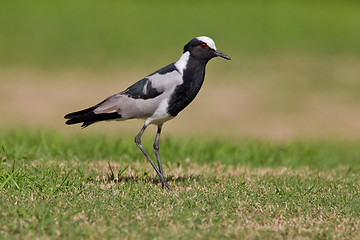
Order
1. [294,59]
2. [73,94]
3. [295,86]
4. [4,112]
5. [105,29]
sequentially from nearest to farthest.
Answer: [4,112]
[73,94]
[295,86]
[294,59]
[105,29]

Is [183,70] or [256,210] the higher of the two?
[183,70]

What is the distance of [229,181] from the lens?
676cm

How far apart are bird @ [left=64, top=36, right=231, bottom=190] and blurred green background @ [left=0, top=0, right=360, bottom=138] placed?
6456 millimetres

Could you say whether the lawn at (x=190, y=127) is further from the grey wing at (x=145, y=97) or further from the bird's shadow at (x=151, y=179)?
the grey wing at (x=145, y=97)

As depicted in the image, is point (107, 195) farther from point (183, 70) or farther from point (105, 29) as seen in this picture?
point (105, 29)

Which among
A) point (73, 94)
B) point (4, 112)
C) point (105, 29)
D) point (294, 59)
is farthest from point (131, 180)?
point (105, 29)

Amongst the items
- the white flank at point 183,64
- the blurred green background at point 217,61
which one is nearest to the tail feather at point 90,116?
the white flank at point 183,64

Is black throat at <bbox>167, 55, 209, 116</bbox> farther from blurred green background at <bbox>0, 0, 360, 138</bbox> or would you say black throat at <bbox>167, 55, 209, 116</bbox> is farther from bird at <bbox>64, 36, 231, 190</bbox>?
blurred green background at <bbox>0, 0, 360, 138</bbox>

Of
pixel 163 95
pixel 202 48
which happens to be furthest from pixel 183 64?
pixel 163 95

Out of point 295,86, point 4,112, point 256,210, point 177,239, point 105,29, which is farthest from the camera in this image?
point 105,29

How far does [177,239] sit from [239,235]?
0.53 m

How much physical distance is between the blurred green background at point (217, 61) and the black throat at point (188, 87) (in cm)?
648

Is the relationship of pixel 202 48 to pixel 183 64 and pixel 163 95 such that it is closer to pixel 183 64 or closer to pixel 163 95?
pixel 183 64

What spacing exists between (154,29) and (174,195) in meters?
17.1
